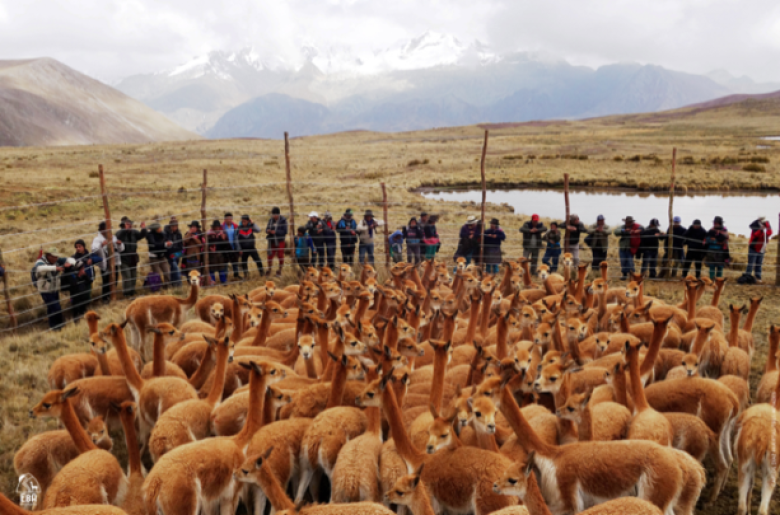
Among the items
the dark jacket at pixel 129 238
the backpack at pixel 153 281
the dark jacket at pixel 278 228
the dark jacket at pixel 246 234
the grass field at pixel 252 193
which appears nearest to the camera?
the grass field at pixel 252 193

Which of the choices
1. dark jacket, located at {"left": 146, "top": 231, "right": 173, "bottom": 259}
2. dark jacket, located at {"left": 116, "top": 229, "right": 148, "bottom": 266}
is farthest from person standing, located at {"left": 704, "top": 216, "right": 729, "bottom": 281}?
dark jacket, located at {"left": 116, "top": 229, "right": 148, "bottom": 266}

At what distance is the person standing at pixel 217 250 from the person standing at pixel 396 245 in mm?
4220

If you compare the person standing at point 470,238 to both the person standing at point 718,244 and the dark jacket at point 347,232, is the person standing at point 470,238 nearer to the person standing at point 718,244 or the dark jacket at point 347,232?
the dark jacket at point 347,232

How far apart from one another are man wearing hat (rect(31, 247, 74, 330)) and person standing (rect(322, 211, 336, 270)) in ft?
18.8

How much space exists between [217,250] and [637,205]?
2300 centimetres

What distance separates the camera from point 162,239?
12.4m

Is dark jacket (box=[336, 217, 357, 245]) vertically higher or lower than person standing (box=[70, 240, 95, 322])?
higher

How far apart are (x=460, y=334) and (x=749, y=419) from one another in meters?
3.86

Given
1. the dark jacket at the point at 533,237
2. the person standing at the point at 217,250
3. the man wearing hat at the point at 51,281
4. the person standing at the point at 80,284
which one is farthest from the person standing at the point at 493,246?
the man wearing hat at the point at 51,281

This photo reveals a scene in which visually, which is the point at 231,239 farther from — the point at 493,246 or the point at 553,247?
the point at 553,247

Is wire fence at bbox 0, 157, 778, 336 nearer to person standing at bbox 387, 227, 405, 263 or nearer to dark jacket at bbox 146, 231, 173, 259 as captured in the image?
person standing at bbox 387, 227, 405, 263

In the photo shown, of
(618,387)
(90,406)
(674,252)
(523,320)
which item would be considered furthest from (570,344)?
(674,252)

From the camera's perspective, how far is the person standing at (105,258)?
38.2 ft

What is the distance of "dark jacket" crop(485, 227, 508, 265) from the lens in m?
13.7
